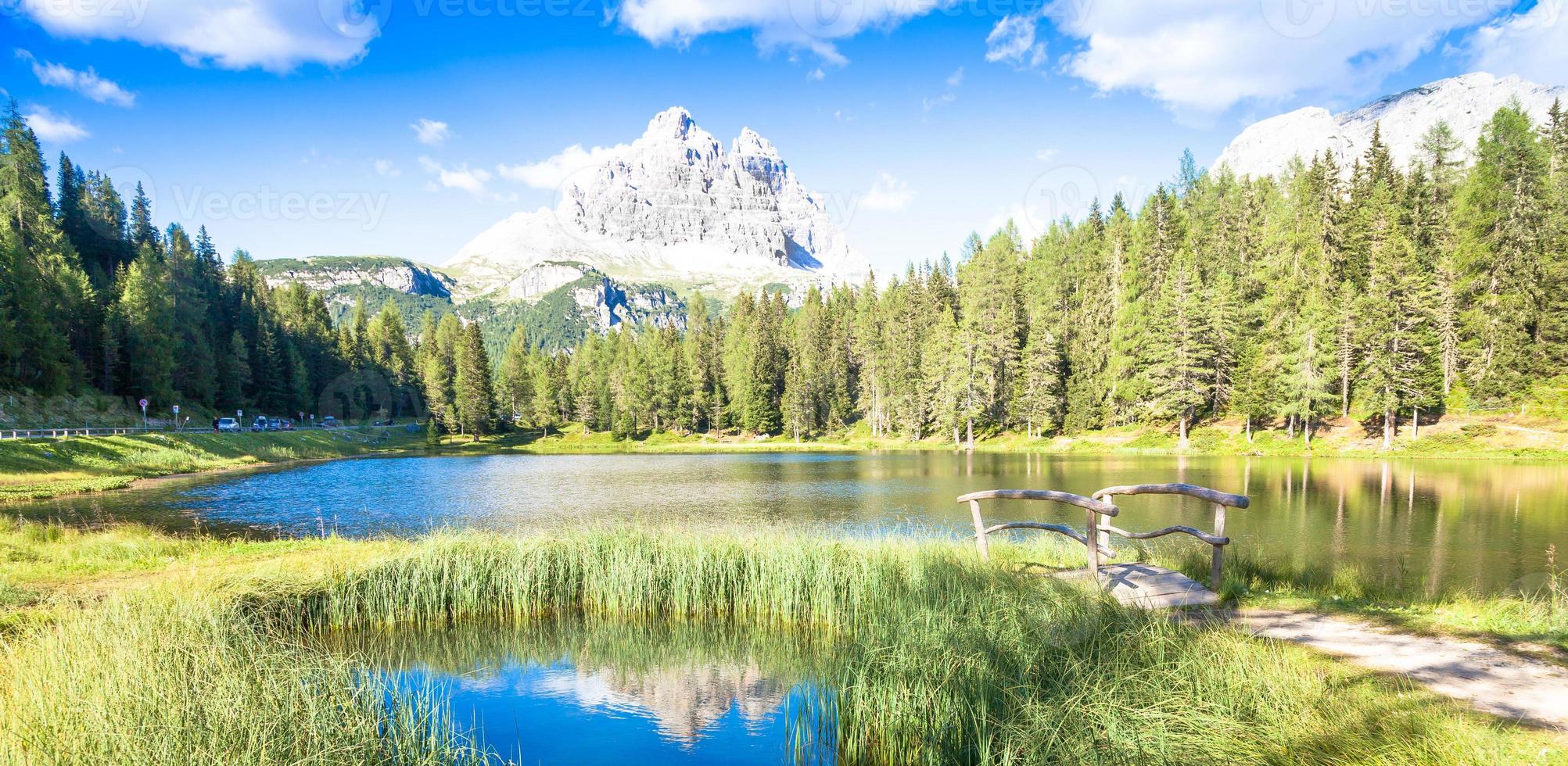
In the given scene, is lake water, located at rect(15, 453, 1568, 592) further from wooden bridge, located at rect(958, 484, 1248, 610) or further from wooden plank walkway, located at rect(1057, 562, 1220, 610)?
wooden plank walkway, located at rect(1057, 562, 1220, 610)

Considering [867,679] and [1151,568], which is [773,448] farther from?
[867,679]

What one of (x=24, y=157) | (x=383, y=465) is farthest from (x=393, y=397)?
(x=383, y=465)

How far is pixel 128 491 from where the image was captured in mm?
32594

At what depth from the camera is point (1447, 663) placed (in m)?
6.56

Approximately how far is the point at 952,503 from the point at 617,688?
69.8ft

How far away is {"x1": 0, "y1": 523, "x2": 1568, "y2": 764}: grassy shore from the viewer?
482cm

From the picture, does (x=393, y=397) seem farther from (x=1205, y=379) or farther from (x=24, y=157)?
(x=1205, y=379)

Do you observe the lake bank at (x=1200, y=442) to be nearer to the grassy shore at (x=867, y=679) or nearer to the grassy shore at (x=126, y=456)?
the grassy shore at (x=126, y=456)

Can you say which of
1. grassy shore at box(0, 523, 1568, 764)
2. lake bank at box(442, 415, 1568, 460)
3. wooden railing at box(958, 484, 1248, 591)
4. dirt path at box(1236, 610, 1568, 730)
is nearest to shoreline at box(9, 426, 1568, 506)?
lake bank at box(442, 415, 1568, 460)

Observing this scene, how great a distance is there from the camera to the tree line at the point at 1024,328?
4584cm

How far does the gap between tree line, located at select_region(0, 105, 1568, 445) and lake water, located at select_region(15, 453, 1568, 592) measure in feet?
35.4

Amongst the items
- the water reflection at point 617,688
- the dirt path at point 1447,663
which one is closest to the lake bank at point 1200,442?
the dirt path at point 1447,663

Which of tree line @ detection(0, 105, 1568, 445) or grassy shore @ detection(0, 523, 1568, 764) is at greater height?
tree line @ detection(0, 105, 1568, 445)

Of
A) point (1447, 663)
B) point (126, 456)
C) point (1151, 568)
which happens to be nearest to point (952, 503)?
point (1151, 568)
